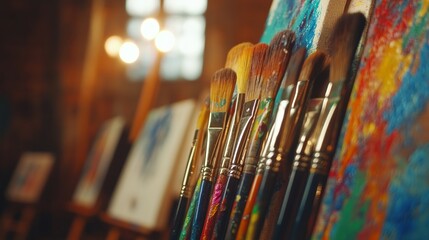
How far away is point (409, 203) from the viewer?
584 mm

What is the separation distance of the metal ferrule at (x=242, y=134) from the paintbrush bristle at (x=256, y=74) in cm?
2

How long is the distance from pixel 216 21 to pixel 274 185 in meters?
5.01

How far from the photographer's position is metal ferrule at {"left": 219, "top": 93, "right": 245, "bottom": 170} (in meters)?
0.94

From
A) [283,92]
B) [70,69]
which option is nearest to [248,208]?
[283,92]

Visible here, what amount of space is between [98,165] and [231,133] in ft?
8.60

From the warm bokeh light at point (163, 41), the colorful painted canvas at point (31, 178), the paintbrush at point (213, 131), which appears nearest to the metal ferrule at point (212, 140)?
the paintbrush at point (213, 131)

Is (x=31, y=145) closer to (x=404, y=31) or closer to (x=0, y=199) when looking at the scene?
(x=0, y=199)

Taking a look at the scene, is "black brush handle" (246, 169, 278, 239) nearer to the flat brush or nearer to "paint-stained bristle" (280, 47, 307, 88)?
the flat brush

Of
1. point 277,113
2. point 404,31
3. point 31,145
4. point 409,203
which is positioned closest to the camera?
point 409,203

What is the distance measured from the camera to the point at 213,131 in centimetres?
103

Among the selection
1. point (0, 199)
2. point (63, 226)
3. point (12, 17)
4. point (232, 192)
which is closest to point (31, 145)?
point (0, 199)

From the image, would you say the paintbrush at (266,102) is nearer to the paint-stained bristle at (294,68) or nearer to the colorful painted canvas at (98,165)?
the paint-stained bristle at (294,68)

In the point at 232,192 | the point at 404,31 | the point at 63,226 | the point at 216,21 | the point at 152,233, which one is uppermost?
the point at 216,21

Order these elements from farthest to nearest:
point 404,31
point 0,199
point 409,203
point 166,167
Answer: point 0,199 < point 166,167 < point 404,31 < point 409,203
